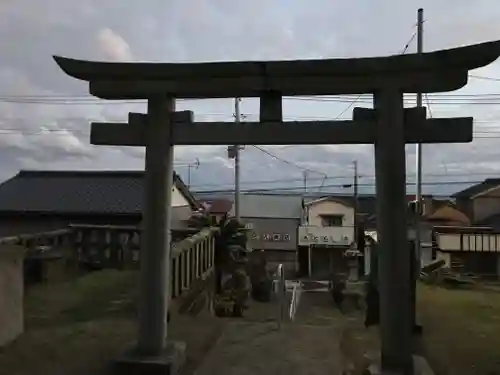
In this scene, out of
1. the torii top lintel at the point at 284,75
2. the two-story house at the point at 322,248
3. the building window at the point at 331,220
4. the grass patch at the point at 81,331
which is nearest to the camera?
the torii top lintel at the point at 284,75

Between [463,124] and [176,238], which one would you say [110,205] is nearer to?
[176,238]

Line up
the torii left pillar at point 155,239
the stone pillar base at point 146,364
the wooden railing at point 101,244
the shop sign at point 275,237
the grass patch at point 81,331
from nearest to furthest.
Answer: the stone pillar base at point 146,364, the torii left pillar at point 155,239, the grass patch at point 81,331, the wooden railing at point 101,244, the shop sign at point 275,237

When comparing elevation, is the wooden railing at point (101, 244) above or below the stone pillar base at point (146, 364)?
above

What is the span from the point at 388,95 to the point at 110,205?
36.7ft

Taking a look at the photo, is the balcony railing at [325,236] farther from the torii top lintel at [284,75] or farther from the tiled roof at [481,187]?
the torii top lintel at [284,75]

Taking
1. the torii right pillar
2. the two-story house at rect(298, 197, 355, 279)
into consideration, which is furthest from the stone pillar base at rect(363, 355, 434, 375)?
the two-story house at rect(298, 197, 355, 279)

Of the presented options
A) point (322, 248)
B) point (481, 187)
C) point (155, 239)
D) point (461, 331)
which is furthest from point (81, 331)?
point (481, 187)

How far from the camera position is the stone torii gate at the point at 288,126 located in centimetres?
457

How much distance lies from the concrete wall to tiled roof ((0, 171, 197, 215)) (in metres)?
7.71

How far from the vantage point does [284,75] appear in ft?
15.7

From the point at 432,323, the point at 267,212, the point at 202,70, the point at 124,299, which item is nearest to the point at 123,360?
the point at 202,70

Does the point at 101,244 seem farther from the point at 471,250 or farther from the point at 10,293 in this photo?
the point at 471,250

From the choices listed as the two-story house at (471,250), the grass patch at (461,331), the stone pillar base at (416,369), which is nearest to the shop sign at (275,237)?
the two-story house at (471,250)

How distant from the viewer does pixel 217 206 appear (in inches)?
1586
